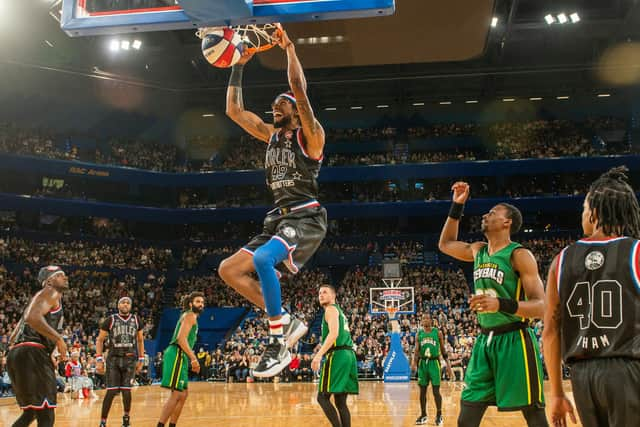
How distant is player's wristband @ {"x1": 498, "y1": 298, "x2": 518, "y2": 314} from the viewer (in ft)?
15.3

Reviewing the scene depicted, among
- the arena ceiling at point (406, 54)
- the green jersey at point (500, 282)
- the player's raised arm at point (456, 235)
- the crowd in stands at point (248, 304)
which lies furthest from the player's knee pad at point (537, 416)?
the crowd in stands at point (248, 304)

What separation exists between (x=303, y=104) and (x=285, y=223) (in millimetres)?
909

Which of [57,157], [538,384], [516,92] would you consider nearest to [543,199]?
[516,92]

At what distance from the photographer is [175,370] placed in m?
8.97

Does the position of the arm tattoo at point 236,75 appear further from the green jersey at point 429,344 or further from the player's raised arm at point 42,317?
the green jersey at point 429,344

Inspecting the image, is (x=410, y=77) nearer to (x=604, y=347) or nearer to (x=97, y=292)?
(x=97, y=292)

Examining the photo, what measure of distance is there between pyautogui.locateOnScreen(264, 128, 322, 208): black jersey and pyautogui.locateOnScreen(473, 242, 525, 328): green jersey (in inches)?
64.1

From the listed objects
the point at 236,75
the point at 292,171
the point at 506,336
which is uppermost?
the point at 236,75

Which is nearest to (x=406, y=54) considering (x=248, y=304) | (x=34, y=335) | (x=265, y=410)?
(x=248, y=304)

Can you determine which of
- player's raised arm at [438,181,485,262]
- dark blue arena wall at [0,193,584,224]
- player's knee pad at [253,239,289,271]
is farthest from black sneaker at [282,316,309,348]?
dark blue arena wall at [0,193,584,224]

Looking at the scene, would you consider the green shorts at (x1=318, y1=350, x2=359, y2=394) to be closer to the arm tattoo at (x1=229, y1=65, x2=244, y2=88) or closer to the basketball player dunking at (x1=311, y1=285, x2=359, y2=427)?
the basketball player dunking at (x1=311, y1=285, x2=359, y2=427)

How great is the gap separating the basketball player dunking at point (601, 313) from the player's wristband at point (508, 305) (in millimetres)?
1432

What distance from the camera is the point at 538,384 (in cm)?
492

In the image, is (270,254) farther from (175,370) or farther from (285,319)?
(175,370)
